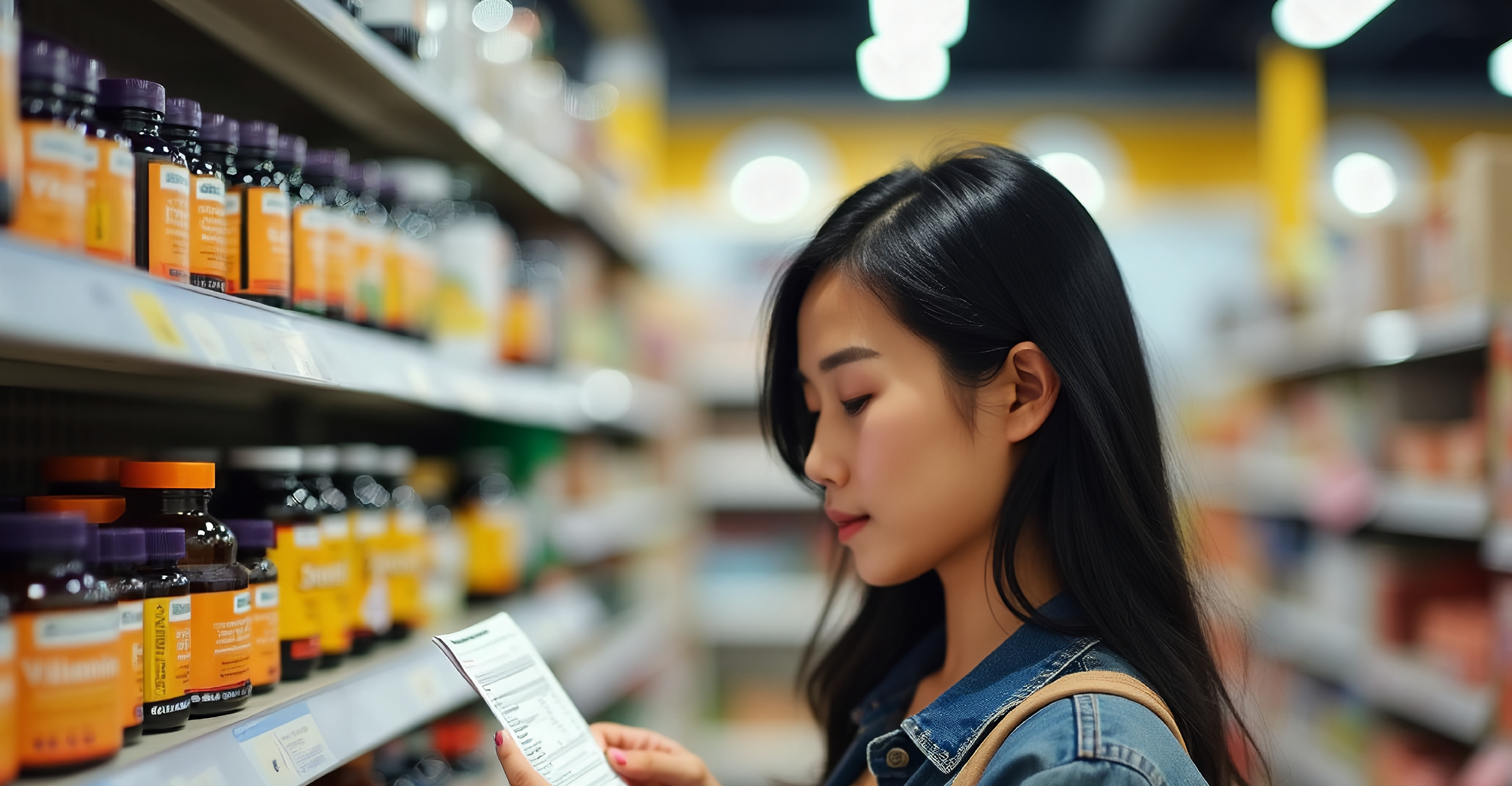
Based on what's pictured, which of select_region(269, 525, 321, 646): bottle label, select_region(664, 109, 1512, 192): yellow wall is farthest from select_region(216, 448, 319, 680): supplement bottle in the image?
select_region(664, 109, 1512, 192): yellow wall

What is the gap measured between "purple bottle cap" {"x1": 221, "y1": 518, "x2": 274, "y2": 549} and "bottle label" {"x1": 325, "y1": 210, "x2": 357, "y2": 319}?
1.00 feet

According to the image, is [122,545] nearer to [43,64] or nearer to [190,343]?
[190,343]

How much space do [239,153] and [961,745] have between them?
98 cm

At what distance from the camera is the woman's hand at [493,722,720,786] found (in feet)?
4.46

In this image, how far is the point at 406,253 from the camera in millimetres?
1643

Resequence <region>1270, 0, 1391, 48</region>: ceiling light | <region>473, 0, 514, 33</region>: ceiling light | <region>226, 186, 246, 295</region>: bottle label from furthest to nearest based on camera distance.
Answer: <region>1270, 0, 1391, 48</region>: ceiling light → <region>473, 0, 514, 33</region>: ceiling light → <region>226, 186, 246, 295</region>: bottle label

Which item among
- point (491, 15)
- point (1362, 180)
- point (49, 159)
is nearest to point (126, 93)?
point (49, 159)

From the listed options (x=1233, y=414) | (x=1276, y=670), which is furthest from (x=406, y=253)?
(x=1233, y=414)

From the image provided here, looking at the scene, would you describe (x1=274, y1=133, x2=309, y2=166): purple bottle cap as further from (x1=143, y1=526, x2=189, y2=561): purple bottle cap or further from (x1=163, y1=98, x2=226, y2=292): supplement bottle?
(x1=143, y1=526, x2=189, y2=561): purple bottle cap

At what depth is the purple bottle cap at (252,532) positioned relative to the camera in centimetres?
117

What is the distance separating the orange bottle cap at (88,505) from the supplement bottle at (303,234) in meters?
0.31

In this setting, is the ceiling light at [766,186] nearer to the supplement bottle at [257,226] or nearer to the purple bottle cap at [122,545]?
the supplement bottle at [257,226]

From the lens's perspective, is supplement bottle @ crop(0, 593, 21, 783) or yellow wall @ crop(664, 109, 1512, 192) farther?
yellow wall @ crop(664, 109, 1512, 192)

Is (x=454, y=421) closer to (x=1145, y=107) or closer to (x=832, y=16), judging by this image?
(x=832, y=16)
